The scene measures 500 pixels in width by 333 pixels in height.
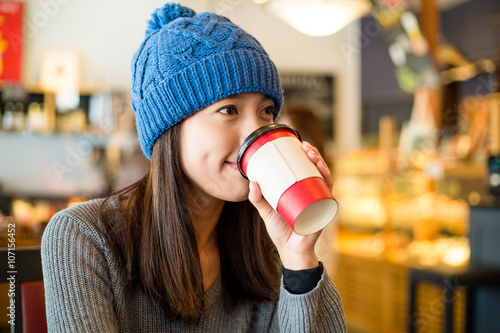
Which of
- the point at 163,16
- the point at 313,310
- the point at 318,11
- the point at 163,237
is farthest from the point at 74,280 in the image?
the point at 318,11

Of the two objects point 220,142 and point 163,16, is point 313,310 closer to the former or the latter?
point 220,142

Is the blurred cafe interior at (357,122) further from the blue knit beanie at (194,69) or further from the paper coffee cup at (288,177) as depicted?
the paper coffee cup at (288,177)

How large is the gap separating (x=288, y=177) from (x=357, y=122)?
18.7 ft

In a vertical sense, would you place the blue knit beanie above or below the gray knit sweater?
above

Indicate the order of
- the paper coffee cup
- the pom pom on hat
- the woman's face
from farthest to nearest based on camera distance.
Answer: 1. the pom pom on hat
2. the woman's face
3. the paper coffee cup

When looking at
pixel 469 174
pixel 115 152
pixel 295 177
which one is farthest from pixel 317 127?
pixel 115 152

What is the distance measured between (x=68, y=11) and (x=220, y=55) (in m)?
4.67

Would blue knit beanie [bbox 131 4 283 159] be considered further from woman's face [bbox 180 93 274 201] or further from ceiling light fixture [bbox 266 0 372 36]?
ceiling light fixture [bbox 266 0 372 36]

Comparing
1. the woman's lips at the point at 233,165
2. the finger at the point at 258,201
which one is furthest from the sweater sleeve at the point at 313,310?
the woman's lips at the point at 233,165

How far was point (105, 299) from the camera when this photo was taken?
3.45ft

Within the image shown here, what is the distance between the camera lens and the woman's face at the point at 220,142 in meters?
1.09

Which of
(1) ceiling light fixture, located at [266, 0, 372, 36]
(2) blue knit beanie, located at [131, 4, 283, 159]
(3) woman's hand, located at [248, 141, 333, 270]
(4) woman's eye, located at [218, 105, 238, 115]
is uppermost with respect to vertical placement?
(1) ceiling light fixture, located at [266, 0, 372, 36]

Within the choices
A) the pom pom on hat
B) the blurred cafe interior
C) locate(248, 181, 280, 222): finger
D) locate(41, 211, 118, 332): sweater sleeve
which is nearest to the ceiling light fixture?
the blurred cafe interior

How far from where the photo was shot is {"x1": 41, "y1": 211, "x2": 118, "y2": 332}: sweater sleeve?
99 centimetres
